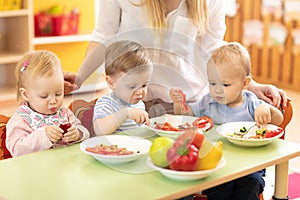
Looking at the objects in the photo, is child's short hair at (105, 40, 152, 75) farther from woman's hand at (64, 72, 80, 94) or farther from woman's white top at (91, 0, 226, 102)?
woman's hand at (64, 72, 80, 94)

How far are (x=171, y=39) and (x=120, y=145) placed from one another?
1.47 feet

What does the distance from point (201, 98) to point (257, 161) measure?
0.38m

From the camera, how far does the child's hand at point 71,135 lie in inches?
61.1

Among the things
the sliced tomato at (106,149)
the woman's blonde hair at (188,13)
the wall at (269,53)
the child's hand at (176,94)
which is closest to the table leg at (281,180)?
the child's hand at (176,94)

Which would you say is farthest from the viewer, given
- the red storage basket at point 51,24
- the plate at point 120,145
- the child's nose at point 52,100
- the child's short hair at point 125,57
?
the red storage basket at point 51,24

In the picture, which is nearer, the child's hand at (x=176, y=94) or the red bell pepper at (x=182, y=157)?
the red bell pepper at (x=182, y=157)

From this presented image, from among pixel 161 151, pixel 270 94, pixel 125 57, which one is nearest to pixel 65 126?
pixel 125 57

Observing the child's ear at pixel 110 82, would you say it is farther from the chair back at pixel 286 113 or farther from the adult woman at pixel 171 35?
the chair back at pixel 286 113

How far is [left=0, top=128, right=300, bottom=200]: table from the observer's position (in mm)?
1271

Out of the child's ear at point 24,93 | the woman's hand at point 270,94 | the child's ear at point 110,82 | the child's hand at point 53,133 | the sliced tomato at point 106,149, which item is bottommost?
the sliced tomato at point 106,149

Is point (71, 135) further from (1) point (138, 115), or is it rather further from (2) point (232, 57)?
(2) point (232, 57)

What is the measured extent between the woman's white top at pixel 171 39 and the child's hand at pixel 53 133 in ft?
0.93

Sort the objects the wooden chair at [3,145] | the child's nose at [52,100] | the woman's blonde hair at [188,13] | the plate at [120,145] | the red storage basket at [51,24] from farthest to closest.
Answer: the red storage basket at [51,24] → the woman's blonde hair at [188,13] → the wooden chair at [3,145] → the child's nose at [52,100] → the plate at [120,145]

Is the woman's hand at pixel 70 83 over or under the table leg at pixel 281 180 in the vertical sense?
over
